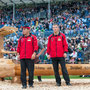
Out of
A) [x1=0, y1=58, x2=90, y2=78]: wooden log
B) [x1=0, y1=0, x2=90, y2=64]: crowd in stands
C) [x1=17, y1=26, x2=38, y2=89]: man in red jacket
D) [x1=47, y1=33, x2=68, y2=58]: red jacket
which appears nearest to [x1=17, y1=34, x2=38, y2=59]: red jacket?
[x1=17, y1=26, x2=38, y2=89]: man in red jacket

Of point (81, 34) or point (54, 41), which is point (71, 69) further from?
point (81, 34)

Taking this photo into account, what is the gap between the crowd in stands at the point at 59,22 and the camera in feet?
62.5

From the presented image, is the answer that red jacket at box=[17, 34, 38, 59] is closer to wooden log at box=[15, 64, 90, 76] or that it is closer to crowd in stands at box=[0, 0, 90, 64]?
wooden log at box=[15, 64, 90, 76]

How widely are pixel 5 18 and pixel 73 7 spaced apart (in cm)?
846

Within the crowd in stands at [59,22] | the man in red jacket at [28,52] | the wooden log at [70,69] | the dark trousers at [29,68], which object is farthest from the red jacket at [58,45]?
the crowd in stands at [59,22]

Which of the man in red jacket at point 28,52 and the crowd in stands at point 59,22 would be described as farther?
the crowd in stands at point 59,22

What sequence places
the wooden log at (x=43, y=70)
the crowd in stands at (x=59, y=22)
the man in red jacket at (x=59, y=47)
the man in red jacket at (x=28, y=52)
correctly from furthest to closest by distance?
the crowd in stands at (x=59, y=22) < the wooden log at (x=43, y=70) < the man in red jacket at (x=59, y=47) < the man in red jacket at (x=28, y=52)

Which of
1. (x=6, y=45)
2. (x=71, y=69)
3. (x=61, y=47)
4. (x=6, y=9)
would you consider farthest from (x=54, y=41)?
(x=6, y=9)

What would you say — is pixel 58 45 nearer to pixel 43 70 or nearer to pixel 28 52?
pixel 28 52

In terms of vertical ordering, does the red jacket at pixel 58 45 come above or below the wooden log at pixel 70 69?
above

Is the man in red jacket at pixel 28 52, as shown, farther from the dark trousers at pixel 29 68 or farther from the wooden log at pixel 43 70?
the wooden log at pixel 43 70

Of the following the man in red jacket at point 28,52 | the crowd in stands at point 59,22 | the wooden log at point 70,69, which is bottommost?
the wooden log at point 70,69

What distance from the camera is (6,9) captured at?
112 feet

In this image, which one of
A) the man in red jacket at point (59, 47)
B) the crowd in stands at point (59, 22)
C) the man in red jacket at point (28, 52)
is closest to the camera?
the man in red jacket at point (28, 52)
